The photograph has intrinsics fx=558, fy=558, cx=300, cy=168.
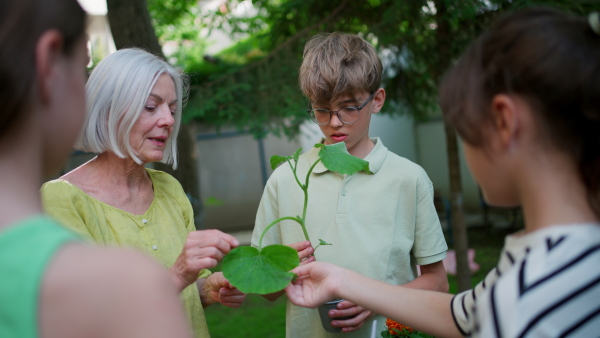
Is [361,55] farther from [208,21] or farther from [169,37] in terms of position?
[169,37]

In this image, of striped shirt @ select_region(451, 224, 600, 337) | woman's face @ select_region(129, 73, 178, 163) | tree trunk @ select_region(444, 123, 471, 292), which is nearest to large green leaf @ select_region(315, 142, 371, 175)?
woman's face @ select_region(129, 73, 178, 163)

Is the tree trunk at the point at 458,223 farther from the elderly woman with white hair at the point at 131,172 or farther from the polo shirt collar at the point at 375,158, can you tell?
the elderly woman with white hair at the point at 131,172

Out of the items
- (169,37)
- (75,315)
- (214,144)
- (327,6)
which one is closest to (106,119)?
(75,315)

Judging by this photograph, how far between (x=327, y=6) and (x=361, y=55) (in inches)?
137

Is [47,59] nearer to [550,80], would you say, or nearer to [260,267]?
[550,80]

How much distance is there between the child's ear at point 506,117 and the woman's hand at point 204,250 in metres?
0.90

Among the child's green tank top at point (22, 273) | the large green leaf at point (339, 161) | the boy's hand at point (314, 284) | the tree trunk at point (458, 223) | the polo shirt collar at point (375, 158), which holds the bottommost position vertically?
A: the tree trunk at point (458, 223)

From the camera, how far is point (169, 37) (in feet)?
39.8

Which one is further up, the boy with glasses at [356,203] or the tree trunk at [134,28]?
the tree trunk at [134,28]

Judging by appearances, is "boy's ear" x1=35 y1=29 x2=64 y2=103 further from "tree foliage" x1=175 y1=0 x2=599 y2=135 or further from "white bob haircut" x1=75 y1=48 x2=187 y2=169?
"tree foliage" x1=175 y1=0 x2=599 y2=135

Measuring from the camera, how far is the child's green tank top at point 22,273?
735 millimetres

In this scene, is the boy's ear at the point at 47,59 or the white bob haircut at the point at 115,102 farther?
the white bob haircut at the point at 115,102

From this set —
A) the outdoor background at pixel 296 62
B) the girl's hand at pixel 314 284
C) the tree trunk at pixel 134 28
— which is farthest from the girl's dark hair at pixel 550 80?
the tree trunk at pixel 134 28

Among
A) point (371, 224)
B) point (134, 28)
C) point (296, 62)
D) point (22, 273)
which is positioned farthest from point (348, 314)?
point (296, 62)
